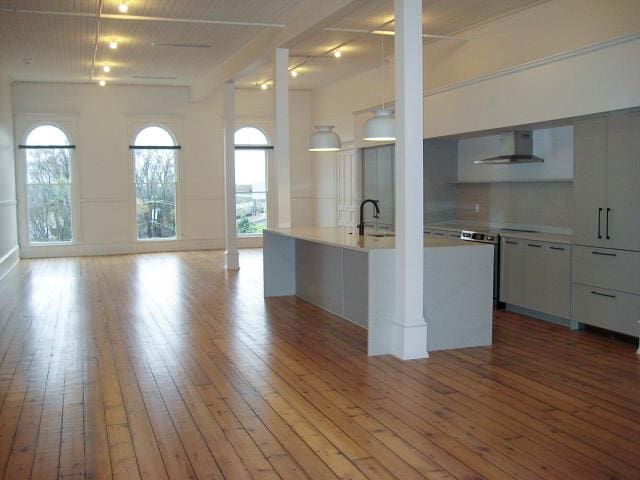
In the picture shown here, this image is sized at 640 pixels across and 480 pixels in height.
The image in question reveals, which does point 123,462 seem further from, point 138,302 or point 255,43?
point 255,43

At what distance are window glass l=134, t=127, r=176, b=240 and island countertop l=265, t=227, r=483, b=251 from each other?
683cm

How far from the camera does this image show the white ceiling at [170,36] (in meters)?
7.75

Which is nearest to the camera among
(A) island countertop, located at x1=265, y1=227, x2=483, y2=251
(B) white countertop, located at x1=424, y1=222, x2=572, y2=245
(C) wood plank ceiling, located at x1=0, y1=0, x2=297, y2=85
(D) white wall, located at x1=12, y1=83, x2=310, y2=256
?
(A) island countertop, located at x1=265, y1=227, x2=483, y2=251

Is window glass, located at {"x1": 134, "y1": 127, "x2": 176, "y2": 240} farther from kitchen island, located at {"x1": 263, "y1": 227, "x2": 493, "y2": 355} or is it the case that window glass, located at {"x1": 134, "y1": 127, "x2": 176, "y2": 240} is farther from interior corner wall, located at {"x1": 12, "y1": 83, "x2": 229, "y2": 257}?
kitchen island, located at {"x1": 263, "y1": 227, "x2": 493, "y2": 355}

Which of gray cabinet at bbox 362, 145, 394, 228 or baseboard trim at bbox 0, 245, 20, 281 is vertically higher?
gray cabinet at bbox 362, 145, 394, 228

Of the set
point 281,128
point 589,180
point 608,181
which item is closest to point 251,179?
point 281,128

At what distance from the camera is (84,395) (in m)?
4.59

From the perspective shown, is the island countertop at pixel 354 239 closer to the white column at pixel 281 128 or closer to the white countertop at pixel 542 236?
the white column at pixel 281 128

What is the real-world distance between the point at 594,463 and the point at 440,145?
20.9ft

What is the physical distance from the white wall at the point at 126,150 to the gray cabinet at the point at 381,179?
4.70 metres

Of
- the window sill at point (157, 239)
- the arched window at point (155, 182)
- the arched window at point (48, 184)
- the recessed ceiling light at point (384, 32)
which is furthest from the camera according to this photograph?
the window sill at point (157, 239)

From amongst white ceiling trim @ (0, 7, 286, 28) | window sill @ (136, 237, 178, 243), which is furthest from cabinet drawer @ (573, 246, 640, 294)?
window sill @ (136, 237, 178, 243)

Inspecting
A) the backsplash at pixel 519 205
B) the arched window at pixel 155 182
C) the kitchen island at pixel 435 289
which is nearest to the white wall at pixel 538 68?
the backsplash at pixel 519 205

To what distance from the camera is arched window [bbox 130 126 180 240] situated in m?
14.2
